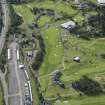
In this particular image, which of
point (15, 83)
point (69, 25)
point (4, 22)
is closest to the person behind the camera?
point (15, 83)

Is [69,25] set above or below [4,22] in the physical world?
below

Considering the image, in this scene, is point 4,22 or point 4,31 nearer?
point 4,31

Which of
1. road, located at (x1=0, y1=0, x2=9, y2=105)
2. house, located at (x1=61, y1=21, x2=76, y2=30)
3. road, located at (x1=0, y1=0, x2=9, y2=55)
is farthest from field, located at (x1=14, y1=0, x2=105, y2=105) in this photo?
road, located at (x1=0, y1=0, x2=9, y2=105)

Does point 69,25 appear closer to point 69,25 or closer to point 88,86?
point 69,25

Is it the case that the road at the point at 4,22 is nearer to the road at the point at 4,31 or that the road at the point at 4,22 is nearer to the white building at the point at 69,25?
the road at the point at 4,31

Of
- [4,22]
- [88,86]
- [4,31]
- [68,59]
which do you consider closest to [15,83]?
[68,59]

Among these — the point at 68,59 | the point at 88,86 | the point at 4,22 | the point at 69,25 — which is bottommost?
the point at 88,86

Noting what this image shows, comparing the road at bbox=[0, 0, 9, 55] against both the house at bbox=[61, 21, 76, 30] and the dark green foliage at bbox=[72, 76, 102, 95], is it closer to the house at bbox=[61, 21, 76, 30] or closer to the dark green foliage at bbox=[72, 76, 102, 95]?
the house at bbox=[61, 21, 76, 30]
